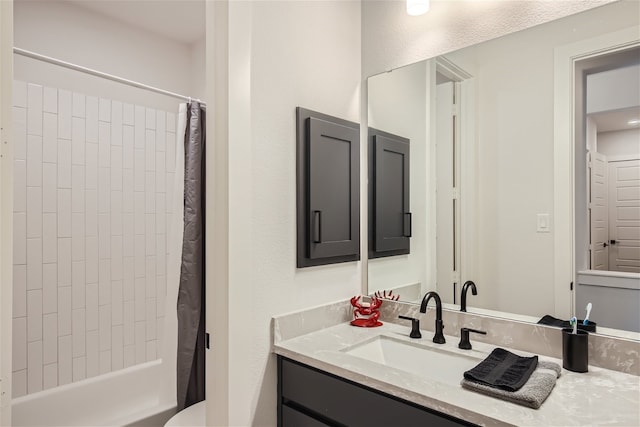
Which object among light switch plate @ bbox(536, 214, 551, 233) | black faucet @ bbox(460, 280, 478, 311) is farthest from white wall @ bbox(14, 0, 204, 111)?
→ light switch plate @ bbox(536, 214, 551, 233)

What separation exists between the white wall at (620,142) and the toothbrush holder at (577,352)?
0.58 metres

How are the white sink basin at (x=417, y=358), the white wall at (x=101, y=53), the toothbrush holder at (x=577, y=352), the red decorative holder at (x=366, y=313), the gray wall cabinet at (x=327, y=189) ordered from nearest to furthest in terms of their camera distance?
1. the toothbrush holder at (x=577, y=352)
2. the white sink basin at (x=417, y=358)
3. the gray wall cabinet at (x=327, y=189)
4. the red decorative holder at (x=366, y=313)
5. the white wall at (x=101, y=53)

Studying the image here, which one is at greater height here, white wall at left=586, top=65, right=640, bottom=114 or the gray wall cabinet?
white wall at left=586, top=65, right=640, bottom=114

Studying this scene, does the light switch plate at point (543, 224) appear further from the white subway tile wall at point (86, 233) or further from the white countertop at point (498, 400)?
the white subway tile wall at point (86, 233)

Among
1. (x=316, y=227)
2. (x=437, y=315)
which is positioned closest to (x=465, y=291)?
(x=437, y=315)

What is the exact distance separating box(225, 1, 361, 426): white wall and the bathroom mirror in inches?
15.1

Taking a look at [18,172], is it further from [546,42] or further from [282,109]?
[546,42]

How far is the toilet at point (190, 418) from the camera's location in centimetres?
169

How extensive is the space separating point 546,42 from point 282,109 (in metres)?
0.97

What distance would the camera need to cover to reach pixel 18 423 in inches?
84.0

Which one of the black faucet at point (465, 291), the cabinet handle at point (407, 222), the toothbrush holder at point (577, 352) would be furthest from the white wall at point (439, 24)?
the toothbrush holder at point (577, 352)

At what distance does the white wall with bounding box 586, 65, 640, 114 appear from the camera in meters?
1.17

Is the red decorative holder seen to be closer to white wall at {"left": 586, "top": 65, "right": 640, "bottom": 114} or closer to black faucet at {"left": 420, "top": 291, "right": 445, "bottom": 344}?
black faucet at {"left": 420, "top": 291, "right": 445, "bottom": 344}

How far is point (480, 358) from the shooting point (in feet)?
4.20
